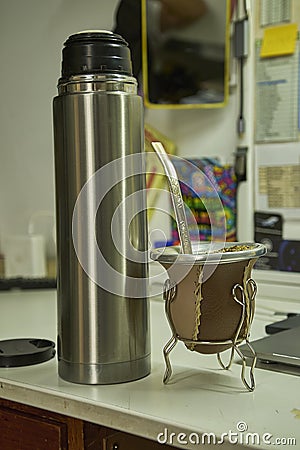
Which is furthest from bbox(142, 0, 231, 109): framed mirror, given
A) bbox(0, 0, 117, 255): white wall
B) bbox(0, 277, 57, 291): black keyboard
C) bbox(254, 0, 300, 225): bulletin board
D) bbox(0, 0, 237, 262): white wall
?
bbox(0, 277, 57, 291): black keyboard

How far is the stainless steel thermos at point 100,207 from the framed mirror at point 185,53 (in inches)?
30.3

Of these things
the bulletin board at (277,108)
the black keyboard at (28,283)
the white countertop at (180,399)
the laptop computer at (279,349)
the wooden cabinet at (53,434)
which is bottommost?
the wooden cabinet at (53,434)

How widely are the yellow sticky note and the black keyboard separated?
739 millimetres

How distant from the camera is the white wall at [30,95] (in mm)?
1995

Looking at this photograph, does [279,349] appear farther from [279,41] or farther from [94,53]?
[279,41]

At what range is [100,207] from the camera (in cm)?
94

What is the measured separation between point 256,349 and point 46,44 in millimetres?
1262

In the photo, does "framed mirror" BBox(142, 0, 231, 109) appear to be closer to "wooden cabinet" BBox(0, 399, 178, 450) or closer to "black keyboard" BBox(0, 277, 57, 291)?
"black keyboard" BBox(0, 277, 57, 291)

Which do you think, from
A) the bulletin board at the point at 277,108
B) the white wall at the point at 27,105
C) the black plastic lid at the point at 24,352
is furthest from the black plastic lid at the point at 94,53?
the white wall at the point at 27,105

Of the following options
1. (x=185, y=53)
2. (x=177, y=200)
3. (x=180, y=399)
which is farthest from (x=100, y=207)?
(x=185, y=53)

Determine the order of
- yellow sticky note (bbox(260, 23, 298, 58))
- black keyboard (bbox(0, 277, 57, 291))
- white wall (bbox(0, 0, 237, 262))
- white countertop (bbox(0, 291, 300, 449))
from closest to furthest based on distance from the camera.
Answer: white countertop (bbox(0, 291, 300, 449)) < yellow sticky note (bbox(260, 23, 298, 58)) < black keyboard (bbox(0, 277, 57, 291)) < white wall (bbox(0, 0, 237, 262))

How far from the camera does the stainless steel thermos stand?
944 millimetres

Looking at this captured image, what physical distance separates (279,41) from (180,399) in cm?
99

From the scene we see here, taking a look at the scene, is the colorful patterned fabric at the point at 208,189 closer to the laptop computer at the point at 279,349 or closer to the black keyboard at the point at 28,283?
the black keyboard at the point at 28,283
